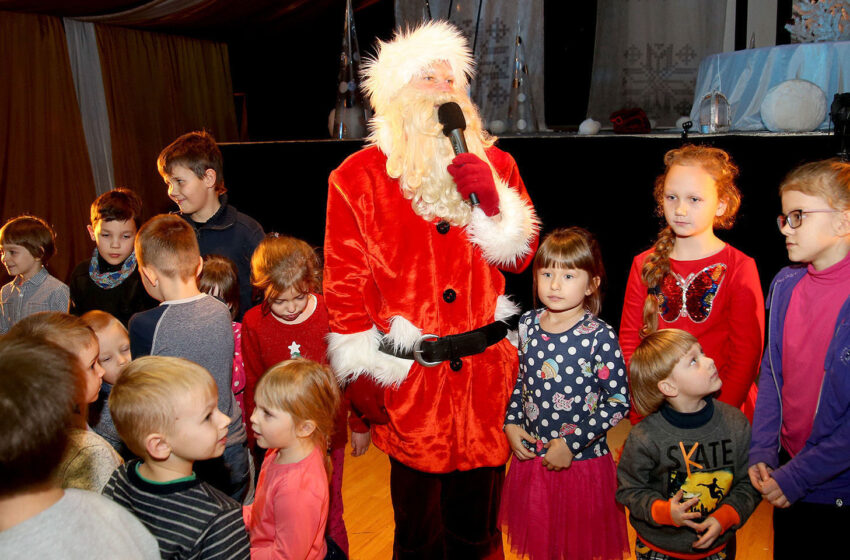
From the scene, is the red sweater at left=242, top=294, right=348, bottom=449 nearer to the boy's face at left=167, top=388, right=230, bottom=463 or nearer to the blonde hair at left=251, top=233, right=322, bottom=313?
the blonde hair at left=251, top=233, right=322, bottom=313

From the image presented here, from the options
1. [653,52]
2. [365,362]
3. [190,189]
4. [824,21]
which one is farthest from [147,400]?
[653,52]

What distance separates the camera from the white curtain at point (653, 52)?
636cm

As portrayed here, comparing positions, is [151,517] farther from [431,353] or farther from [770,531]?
[770,531]

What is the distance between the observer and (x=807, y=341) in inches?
78.4

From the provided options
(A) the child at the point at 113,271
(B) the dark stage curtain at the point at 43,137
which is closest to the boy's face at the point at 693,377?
(A) the child at the point at 113,271

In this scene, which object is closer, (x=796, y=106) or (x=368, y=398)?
(x=368, y=398)

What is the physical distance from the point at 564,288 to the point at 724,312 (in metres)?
0.58

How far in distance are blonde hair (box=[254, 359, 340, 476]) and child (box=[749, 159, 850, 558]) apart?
124 centimetres

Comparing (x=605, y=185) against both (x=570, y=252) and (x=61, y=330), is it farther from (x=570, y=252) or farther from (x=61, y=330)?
(x=61, y=330)

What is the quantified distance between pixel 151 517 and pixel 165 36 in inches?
246

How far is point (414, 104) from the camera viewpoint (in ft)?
7.18

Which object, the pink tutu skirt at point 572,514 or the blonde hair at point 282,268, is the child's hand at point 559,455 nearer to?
the pink tutu skirt at point 572,514

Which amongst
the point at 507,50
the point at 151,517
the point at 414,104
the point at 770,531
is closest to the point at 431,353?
the point at 414,104

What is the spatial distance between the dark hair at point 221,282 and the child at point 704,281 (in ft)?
5.19
